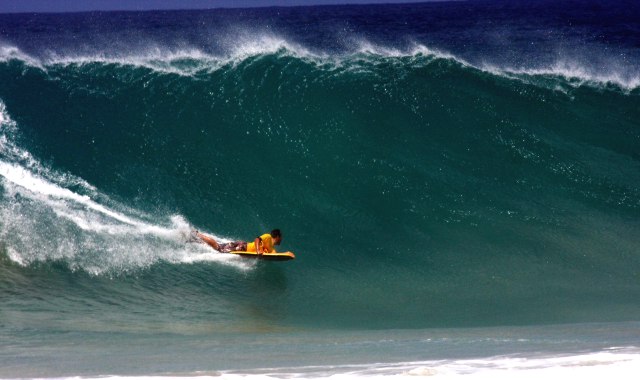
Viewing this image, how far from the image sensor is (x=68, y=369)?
7.08 m

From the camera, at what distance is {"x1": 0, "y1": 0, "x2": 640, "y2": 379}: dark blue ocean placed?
8.23 m

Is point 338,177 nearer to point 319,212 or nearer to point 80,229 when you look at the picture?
point 319,212

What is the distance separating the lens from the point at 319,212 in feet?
44.1

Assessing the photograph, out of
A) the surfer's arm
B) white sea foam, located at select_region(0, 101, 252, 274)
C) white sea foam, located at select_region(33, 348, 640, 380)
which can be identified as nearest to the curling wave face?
white sea foam, located at select_region(0, 101, 252, 274)

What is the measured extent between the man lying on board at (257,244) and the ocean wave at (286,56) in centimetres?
589

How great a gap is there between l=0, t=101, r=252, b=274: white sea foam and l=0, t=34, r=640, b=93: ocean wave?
14.3ft

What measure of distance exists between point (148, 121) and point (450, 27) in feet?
92.5

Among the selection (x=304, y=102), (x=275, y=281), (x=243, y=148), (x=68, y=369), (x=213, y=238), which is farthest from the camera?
(x=304, y=102)

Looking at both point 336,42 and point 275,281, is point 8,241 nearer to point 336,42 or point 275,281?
point 275,281

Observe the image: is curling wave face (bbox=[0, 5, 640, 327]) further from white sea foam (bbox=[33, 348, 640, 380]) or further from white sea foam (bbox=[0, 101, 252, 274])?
white sea foam (bbox=[33, 348, 640, 380])

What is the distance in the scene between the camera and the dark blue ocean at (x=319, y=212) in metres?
8.23

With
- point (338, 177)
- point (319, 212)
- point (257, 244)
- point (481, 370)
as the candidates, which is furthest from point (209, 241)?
point (481, 370)

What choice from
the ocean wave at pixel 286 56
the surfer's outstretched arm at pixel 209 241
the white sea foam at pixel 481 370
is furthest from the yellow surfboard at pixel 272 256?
the ocean wave at pixel 286 56

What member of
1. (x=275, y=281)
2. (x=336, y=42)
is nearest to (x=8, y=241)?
(x=275, y=281)
